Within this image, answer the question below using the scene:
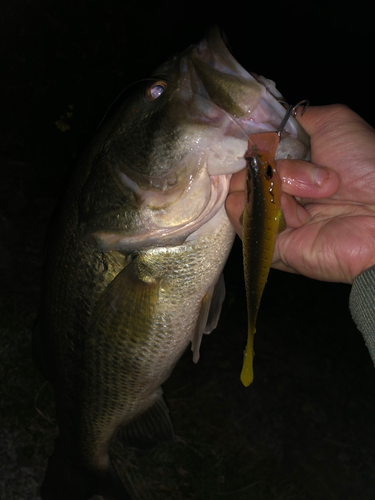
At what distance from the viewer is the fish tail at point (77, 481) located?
1.99m

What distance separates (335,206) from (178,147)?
74cm

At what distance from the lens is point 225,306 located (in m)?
2.88

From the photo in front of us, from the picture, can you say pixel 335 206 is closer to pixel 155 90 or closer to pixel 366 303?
pixel 366 303

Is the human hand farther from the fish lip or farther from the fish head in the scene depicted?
the fish head

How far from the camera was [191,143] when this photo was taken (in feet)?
3.51

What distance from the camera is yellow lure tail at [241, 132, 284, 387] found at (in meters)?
0.91

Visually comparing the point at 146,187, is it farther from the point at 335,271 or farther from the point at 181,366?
A: the point at 181,366

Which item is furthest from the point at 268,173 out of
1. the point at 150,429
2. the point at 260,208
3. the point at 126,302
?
the point at 150,429

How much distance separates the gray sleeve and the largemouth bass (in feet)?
1.70

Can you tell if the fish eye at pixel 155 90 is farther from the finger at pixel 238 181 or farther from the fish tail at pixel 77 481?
the fish tail at pixel 77 481

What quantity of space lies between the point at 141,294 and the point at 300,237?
70 cm

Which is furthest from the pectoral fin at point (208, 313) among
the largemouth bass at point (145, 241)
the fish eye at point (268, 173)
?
the fish eye at point (268, 173)

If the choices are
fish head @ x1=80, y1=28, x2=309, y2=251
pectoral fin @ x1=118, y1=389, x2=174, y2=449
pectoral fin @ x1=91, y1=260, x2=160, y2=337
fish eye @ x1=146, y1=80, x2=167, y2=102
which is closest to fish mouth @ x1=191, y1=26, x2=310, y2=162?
fish head @ x1=80, y1=28, x2=309, y2=251

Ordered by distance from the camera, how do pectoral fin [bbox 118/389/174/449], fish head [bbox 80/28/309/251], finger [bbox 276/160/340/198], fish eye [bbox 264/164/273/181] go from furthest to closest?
1. pectoral fin [bbox 118/389/174/449]
2. finger [bbox 276/160/340/198]
3. fish head [bbox 80/28/309/251]
4. fish eye [bbox 264/164/273/181]
